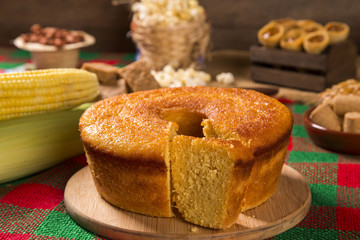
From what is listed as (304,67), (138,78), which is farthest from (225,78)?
(138,78)

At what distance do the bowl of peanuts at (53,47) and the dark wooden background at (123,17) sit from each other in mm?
740

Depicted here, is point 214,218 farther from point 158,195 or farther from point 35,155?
point 35,155

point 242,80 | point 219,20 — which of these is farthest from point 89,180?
point 219,20

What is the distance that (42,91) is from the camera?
6.35ft

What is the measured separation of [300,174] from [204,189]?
50cm

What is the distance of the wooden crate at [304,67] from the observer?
291cm

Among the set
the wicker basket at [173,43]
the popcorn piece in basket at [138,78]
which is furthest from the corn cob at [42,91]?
the wicker basket at [173,43]

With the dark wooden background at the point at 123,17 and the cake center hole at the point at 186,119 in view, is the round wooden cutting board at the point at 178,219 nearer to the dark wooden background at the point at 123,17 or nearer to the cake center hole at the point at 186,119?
the cake center hole at the point at 186,119

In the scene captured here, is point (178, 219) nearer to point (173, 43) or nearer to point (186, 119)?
point (186, 119)

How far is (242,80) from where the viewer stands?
326 cm

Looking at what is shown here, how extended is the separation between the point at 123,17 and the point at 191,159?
2.91 metres

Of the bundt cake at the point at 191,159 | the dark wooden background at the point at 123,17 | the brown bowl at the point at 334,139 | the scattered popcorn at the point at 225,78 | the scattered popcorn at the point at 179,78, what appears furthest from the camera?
the dark wooden background at the point at 123,17

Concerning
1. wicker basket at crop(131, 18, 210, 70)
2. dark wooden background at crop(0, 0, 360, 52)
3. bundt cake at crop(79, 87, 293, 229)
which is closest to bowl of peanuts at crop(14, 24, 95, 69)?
wicker basket at crop(131, 18, 210, 70)

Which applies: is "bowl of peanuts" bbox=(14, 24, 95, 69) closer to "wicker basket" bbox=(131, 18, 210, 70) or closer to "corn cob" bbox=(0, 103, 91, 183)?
"wicker basket" bbox=(131, 18, 210, 70)
